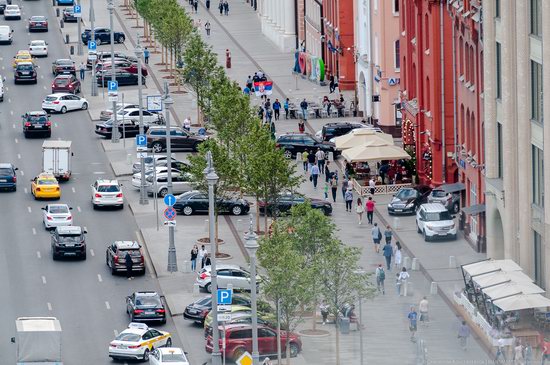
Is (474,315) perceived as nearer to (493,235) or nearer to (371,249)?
(493,235)

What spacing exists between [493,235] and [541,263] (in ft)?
27.3

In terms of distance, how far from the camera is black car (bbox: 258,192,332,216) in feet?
329

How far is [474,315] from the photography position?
83875mm

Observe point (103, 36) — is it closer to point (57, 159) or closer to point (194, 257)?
point (57, 159)

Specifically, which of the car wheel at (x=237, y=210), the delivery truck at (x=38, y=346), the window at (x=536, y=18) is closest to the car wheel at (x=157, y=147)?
the car wheel at (x=237, y=210)

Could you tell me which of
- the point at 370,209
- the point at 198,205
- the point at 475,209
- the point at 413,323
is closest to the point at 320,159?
the point at 198,205

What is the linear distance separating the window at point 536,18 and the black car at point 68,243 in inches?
1081


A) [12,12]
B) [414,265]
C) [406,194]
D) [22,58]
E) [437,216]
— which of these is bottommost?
[414,265]

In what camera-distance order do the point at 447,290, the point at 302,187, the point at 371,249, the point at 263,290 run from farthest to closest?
the point at 302,187 → the point at 371,249 → the point at 447,290 → the point at 263,290

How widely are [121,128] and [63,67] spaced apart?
2083cm

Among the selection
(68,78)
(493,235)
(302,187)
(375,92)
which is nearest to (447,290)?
(493,235)

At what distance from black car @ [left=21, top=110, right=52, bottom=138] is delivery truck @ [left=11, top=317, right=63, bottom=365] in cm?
4961

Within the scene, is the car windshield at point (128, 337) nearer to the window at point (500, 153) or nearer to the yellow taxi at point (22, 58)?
the window at point (500, 153)

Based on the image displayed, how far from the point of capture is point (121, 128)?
127625 mm
